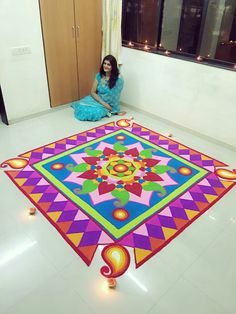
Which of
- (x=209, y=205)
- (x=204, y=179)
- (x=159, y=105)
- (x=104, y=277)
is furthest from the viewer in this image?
(x=159, y=105)

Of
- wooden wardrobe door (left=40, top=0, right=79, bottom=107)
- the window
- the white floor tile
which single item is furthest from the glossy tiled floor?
the window

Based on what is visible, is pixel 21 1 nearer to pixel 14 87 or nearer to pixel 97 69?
pixel 14 87

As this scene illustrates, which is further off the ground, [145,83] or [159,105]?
[145,83]

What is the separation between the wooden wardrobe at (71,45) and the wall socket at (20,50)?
9.6 inches

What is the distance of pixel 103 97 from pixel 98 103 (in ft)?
0.36

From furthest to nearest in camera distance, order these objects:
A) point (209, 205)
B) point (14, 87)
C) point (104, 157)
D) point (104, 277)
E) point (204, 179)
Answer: point (14, 87) → point (104, 157) → point (204, 179) → point (209, 205) → point (104, 277)

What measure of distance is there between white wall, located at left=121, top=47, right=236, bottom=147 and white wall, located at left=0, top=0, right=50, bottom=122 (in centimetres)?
118

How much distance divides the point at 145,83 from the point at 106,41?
0.83m

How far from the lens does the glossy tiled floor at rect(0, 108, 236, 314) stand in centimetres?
151

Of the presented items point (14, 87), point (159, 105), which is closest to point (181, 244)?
point (159, 105)

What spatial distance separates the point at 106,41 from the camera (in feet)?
12.2

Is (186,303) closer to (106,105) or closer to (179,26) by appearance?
(106,105)

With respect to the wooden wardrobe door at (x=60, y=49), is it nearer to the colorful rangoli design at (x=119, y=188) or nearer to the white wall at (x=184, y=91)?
the white wall at (x=184, y=91)

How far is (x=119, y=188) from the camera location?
2.35 meters
